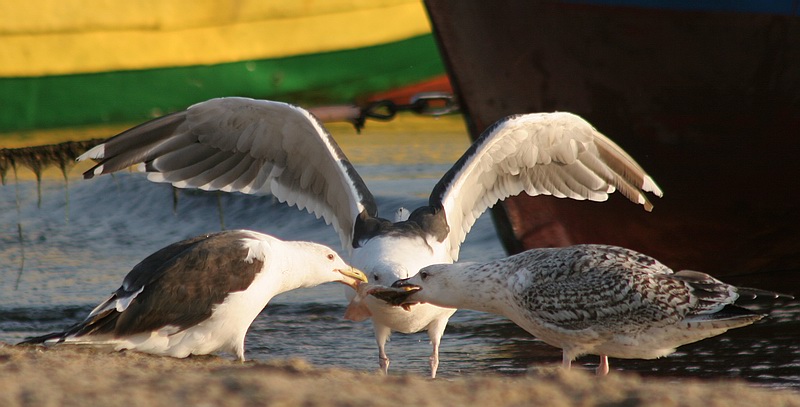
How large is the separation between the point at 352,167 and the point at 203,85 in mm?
8232

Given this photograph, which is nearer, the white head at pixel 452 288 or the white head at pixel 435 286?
the white head at pixel 452 288

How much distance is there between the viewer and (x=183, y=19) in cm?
1488

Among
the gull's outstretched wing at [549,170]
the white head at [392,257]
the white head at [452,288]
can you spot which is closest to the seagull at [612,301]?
the white head at [452,288]

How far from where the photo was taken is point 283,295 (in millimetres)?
8773

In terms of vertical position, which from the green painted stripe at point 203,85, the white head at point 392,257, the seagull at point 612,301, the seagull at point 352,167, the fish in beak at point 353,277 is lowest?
the seagull at point 612,301

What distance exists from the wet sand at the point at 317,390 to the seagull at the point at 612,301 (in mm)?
994

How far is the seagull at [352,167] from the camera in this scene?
6906mm

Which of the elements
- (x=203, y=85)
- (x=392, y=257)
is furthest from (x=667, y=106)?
(x=203, y=85)

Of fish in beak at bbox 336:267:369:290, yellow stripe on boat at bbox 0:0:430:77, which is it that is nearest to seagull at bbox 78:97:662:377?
fish in beak at bbox 336:267:369:290

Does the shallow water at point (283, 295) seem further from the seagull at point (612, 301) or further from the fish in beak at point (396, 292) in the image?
the seagull at point (612, 301)

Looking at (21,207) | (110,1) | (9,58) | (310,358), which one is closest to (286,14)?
(110,1)

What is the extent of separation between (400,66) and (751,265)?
27.2 feet

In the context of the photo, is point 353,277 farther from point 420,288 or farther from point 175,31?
point 175,31

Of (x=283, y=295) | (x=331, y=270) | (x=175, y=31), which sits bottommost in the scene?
(x=331, y=270)
